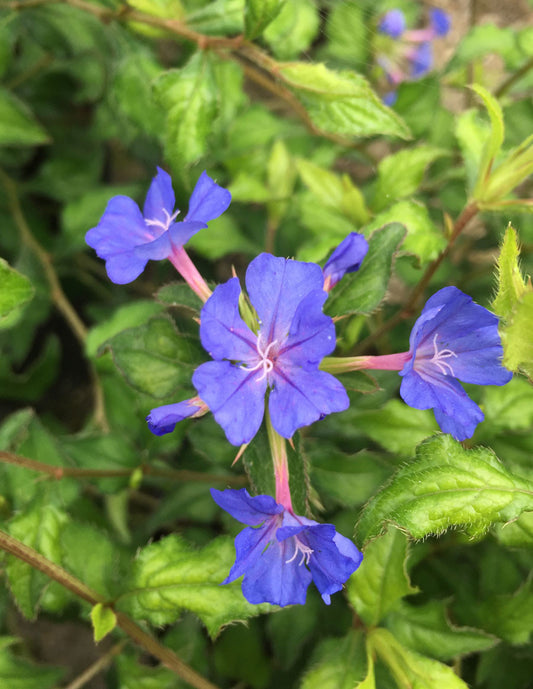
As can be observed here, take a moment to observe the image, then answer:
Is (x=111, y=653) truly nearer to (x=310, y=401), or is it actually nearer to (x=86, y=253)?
(x=310, y=401)

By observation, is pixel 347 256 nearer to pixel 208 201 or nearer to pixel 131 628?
pixel 208 201


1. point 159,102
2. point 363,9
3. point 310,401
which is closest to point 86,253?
point 159,102

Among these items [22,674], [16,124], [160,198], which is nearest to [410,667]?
[22,674]

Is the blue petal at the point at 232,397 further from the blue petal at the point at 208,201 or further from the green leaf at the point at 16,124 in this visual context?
the green leaf at the point at 16,124

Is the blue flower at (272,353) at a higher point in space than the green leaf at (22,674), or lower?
higher

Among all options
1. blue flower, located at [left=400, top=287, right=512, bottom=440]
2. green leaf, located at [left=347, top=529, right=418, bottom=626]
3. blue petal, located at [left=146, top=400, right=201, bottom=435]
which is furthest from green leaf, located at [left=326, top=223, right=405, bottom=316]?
green leaf, located at [left=347, top=529, right=418, bottom=626]

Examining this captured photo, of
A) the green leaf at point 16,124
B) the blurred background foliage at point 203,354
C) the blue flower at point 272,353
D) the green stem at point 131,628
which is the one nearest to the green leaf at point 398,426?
the blurred background foliage at point 203,354
